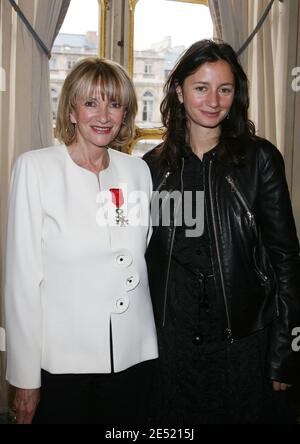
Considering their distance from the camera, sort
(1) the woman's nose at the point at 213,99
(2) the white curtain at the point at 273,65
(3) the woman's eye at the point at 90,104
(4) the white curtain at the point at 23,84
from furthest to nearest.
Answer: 1. (2) the white curtain at the point at 273,65
2. (4) the white curtain at the point at 23,84
3. (1) the woman's nose at the point at 213,99
4. (3) the woman's eye at the point at 90,104

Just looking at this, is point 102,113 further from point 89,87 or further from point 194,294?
point 194,294

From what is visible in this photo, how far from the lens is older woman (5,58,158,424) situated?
1353mm

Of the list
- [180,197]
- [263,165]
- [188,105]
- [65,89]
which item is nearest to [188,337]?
[180,197]

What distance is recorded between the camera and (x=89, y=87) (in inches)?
56.1

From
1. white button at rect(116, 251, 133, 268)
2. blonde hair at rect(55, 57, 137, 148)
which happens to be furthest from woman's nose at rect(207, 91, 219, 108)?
white button at rect(116, 251, 133, 268)

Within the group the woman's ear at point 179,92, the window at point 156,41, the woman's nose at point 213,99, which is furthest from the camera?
the window at point 156,41

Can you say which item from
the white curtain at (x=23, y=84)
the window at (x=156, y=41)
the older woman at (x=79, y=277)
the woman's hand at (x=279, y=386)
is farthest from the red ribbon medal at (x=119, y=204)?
the window at (x=156, y=41)

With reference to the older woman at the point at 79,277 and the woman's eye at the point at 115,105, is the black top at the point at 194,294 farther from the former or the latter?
the woman's eye at the point at 115,105

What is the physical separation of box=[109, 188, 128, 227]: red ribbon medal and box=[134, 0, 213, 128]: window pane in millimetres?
1540

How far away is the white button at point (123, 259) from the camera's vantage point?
56.1 inches

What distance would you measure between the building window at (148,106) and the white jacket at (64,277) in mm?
1640

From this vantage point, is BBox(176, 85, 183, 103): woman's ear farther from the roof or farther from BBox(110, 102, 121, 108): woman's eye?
the roof

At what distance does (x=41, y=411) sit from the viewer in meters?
1.40

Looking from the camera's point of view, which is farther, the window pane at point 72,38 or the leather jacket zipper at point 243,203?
the window pane at point 72,38
